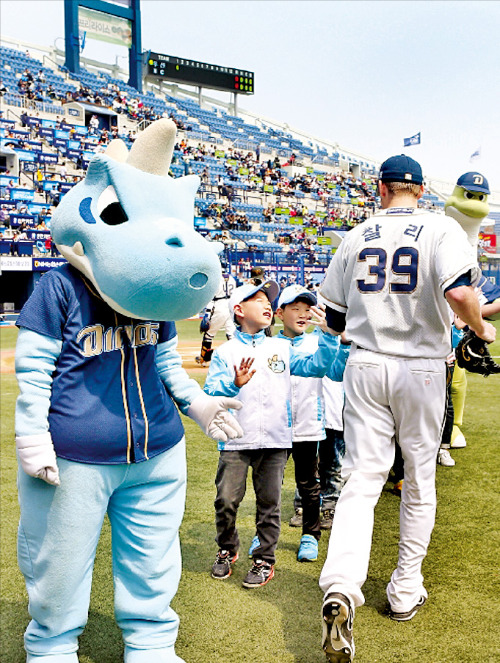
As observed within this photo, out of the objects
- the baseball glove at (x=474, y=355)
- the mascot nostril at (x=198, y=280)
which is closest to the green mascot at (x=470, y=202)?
the baseball glove at (x=474, y=355)

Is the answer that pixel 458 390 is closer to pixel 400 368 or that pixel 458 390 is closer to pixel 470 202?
pixel 470 202

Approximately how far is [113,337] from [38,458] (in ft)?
1.72

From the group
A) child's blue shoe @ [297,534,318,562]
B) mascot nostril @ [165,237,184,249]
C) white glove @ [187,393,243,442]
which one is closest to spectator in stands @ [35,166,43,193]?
child's blue shoe @ [297,534,318,562]

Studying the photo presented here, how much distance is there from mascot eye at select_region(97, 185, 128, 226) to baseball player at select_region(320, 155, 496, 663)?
1.12 metres

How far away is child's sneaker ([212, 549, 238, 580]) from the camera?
3.48 metres

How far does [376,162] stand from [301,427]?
5650 centimetres

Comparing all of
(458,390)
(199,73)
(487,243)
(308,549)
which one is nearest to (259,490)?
(308,549)

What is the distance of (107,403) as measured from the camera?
2410mm

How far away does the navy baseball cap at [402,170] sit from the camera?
3025mm

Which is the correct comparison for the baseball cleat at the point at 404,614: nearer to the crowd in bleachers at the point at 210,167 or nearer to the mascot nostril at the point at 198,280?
the mascot nostril at the point at 198,280

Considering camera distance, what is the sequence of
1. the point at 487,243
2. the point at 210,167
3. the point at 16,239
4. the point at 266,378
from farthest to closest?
the point at 487,243 → the point at 210,167 → the point at 16,239 → the point at 266,378

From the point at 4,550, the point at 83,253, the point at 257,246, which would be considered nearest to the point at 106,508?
the point at 83,253

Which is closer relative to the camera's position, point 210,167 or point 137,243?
point 137,243

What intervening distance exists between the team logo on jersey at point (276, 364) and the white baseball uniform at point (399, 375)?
0.61 metres
